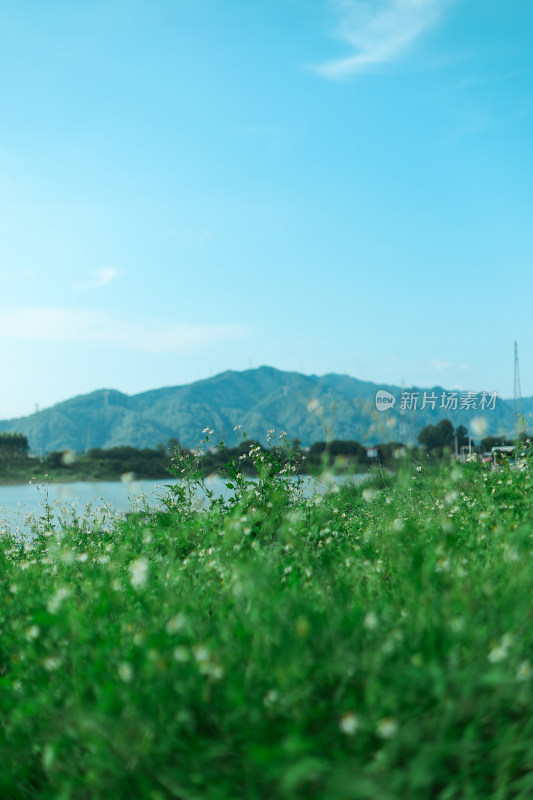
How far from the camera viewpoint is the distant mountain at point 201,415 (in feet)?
18.1

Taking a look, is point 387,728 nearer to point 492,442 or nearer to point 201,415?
point 492,442

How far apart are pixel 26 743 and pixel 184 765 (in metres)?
0.90

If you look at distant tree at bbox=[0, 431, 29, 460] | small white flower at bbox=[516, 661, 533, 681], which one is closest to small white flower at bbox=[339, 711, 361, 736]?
small white flower at bbox=[516, 661, 533, 681]

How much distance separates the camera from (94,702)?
2.44 metres

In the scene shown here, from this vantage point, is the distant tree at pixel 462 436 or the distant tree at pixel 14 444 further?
the distant tree at pixel 14 444

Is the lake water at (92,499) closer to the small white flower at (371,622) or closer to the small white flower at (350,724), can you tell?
the small white flower at (371,622)

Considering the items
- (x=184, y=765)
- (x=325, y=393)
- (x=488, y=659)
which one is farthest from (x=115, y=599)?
(x=325, y=393)

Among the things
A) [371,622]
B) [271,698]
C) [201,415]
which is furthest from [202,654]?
[201,415]

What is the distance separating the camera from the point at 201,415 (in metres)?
144

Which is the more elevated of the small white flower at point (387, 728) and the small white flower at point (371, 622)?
the small white flower at point (371, 622)

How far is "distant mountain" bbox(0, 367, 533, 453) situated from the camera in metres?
5.51

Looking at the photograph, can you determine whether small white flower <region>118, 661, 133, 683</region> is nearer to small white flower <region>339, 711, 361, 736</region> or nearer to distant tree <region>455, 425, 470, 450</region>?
small white flower <region>339, 711, 361, 736</region>

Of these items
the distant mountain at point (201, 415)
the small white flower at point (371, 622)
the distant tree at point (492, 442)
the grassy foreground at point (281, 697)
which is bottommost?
the grassy foreground at point (281, 697)

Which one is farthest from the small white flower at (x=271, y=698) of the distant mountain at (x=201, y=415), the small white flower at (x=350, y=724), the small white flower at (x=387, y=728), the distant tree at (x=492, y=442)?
the distant tree at (x=492, y=442)
